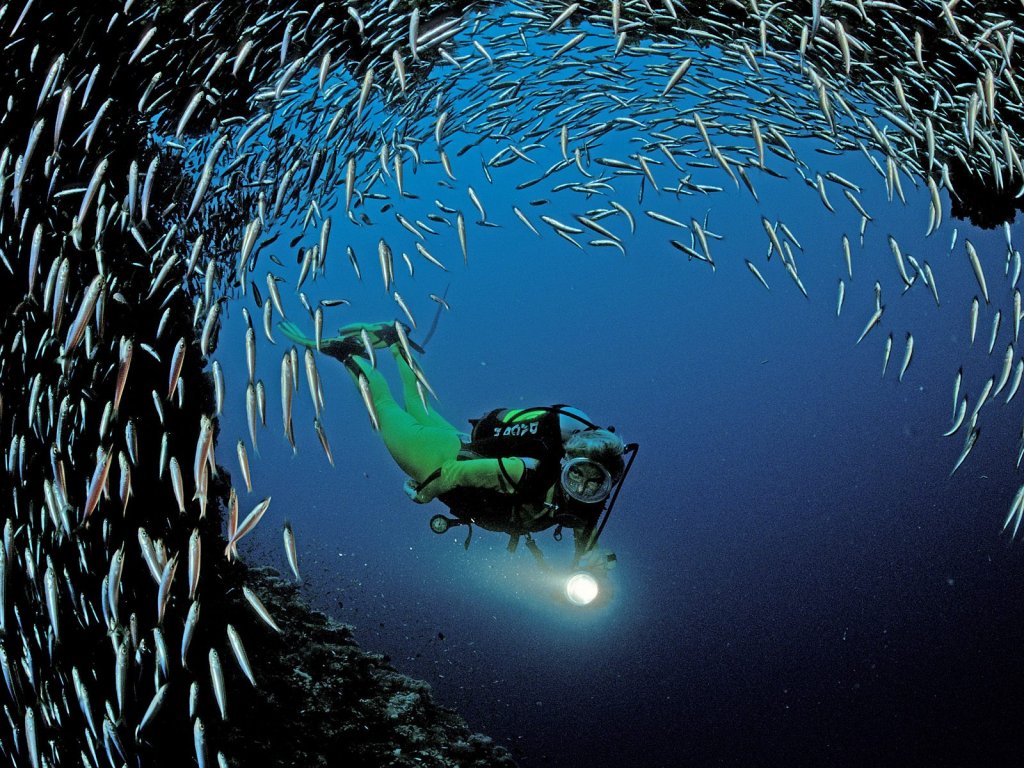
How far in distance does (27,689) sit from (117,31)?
3.99m

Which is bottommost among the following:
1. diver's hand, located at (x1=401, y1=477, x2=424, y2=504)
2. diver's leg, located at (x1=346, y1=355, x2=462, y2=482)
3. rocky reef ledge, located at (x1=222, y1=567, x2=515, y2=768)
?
rocky reef ledge, located at (x1=222, y1=567, x2=515, y2=768)

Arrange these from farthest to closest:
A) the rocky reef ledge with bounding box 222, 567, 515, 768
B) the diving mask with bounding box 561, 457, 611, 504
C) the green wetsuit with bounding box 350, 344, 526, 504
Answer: the green wetsuit with bounding box 350, 344, 526, 504
the rocky reef ledge with bounding box 222, 567, 515, 768
the diving mask with bounding box 561, 457, 611, 504

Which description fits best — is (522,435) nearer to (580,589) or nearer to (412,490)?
(412,490)

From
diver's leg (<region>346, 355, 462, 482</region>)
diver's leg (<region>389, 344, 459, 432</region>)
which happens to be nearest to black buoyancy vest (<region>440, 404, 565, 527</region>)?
diver's leg (<region>346, 355, 462, 482</region>)

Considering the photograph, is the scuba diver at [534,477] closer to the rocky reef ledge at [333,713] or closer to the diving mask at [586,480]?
the diving mask at [586,480]

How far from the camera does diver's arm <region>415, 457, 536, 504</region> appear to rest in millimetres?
5057

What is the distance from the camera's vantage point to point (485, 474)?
5145 mm

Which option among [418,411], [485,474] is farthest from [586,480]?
[418,411]

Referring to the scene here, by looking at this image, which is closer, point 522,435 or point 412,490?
point 522,435

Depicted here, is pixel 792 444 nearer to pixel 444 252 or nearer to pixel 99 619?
pixel 444 252

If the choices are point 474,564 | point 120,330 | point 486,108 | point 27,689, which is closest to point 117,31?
point 120,330

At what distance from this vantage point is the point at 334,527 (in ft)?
95.3

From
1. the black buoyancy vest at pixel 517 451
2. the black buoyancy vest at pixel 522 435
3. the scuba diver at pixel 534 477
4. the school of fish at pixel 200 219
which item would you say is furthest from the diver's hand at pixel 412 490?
the school of fish at pixel 200 219

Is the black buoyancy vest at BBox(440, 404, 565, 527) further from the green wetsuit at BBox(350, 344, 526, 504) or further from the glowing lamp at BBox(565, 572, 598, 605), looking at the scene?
the glowing lamp at BBox(565, 572, 598, 605)
